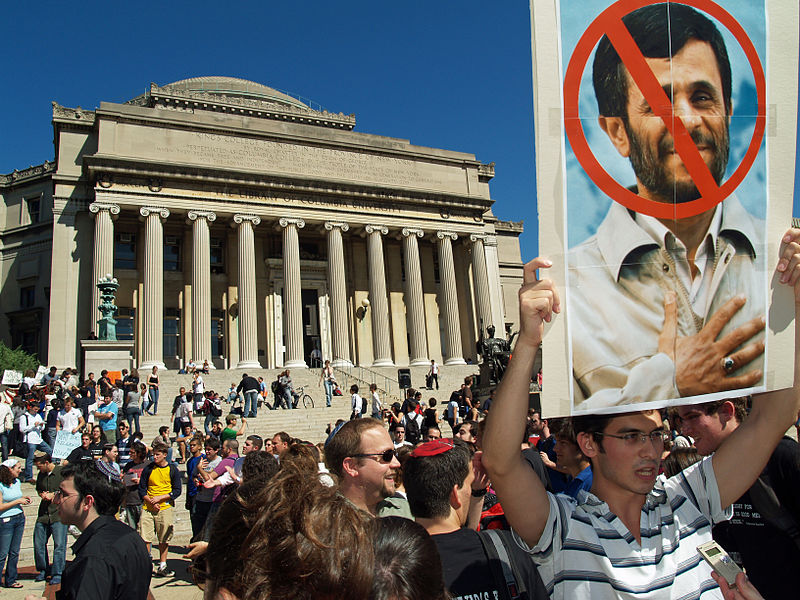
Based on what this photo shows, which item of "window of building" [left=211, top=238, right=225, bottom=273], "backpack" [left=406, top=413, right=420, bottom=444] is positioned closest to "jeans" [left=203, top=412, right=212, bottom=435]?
"backpack" [left=406, top=413, right=420, bottom=444]

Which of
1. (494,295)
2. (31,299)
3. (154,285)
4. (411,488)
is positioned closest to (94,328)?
(154,285)

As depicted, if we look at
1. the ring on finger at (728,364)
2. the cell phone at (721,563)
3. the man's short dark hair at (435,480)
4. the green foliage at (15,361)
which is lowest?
the cell phone at (721,563)

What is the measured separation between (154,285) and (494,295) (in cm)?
2075

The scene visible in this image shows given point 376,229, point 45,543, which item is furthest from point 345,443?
point 376,229

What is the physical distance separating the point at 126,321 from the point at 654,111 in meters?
35.1

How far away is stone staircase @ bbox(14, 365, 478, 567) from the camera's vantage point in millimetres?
12406

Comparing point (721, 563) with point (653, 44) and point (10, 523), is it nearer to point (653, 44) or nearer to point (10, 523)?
point (653, 44)

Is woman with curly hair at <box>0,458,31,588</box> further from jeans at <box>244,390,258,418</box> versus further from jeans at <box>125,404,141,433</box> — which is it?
jeans at <box>244,390,258,418</box>

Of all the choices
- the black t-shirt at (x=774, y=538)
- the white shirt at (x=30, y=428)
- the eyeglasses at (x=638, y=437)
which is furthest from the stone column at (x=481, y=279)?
the eyeglasses at (x=638, y=437)

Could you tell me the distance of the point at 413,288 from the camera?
3759 centimetres

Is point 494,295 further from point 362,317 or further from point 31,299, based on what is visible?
point 31,299

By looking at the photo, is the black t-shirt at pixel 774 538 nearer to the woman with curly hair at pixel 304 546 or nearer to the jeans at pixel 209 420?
the woman with curly hair at pixel 304 546

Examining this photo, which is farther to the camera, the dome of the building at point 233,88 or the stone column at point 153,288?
the dome of the building at point 233,88

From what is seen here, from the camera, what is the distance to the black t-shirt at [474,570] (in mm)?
2684
